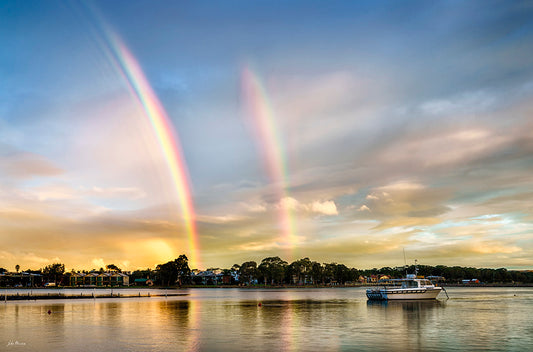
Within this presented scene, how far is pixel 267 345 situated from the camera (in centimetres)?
4694

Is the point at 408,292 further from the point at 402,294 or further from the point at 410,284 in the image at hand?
the point at 410,284

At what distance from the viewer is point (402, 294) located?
124 metres

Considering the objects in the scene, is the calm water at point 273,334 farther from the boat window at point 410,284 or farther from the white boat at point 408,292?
the boat window at point 410,284

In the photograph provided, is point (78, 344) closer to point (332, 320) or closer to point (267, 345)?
point (267, 345)

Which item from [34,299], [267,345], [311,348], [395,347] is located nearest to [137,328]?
[267,345]

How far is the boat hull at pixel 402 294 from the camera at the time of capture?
123625 millimetres

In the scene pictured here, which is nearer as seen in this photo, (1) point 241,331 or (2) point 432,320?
(1) point 241,331

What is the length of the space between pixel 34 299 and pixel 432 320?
439 ft

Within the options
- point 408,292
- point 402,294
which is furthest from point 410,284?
point 402,294

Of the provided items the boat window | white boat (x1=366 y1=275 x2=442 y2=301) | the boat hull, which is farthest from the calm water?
the boat window

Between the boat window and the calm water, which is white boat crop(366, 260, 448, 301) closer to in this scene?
the boat window

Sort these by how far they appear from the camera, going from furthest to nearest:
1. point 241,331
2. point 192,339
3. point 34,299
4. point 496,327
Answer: point 34,299 → point 496,327 → point 241,331 → point 192,339

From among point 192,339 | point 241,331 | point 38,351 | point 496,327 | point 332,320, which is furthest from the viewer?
point 332,320

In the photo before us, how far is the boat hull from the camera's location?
406 ft
